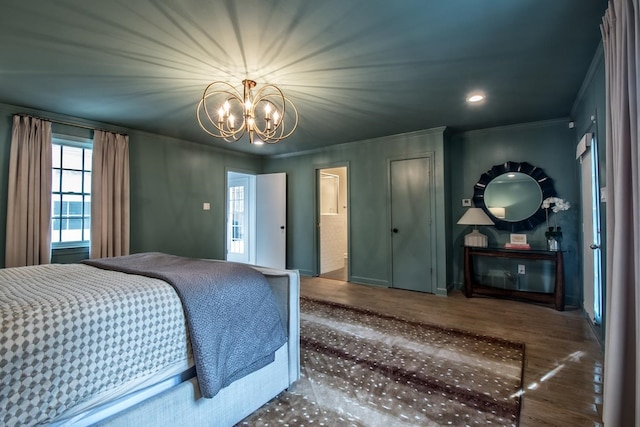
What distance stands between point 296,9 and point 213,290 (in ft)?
5.52

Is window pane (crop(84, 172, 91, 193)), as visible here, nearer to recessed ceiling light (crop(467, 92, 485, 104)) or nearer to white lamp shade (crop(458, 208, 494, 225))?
recessed ceiling light (crop(467, 92, 485, 104))

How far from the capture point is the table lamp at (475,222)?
3932 mm

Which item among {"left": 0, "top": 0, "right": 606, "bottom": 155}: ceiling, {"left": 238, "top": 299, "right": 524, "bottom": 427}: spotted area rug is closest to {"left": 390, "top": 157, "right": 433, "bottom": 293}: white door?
{"left": 0, "top": 0, "right": 606, "bottom": 155}: ceiling

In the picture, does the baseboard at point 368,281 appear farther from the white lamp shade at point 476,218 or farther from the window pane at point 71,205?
the window pane at point 71,205

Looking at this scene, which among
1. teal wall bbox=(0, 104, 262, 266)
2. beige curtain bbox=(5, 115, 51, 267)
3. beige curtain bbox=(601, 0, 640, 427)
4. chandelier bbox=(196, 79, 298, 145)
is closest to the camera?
beige curtain bbox=(601, 0, 640, 427)

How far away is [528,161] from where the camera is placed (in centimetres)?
401

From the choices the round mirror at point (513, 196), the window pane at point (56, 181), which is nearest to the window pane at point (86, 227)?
the window pane at point (56, 181)

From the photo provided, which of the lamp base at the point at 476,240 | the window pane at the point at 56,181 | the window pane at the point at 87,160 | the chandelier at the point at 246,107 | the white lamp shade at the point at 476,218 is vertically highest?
the chandelier at the point at 246,107

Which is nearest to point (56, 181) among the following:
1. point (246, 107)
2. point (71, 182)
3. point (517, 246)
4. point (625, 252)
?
point (71, 182)

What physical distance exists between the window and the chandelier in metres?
1.67

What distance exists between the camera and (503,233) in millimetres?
4172

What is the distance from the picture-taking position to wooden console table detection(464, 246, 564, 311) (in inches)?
137

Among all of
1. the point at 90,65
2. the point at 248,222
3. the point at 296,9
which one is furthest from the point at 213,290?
the point at 248,222

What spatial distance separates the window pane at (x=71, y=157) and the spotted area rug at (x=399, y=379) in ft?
11.8
